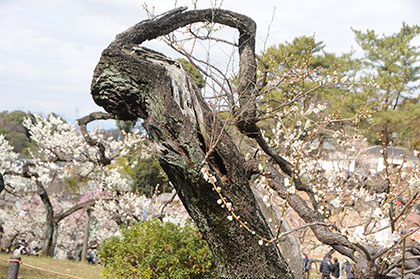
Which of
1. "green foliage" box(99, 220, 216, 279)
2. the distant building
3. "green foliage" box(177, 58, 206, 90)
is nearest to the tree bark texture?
"green foliage" box(177, 58, 206, 90)

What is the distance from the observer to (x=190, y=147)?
275 centimetres

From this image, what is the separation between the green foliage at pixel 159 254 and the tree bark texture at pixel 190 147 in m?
1.96

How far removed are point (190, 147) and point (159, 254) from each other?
8.53 feet

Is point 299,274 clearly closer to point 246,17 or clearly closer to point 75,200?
point 246,17

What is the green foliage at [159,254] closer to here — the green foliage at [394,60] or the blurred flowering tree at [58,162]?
the blurred flowering tree at [58,162]

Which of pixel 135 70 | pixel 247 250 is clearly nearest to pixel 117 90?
pixel 135 70

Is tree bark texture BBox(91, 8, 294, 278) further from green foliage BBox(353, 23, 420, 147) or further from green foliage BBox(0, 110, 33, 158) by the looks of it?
green foliage BBox(0, 110, 33, 158)

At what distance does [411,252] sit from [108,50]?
103 inches

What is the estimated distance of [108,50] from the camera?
10.1 ft

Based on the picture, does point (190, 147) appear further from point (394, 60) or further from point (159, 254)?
point (394, 60)

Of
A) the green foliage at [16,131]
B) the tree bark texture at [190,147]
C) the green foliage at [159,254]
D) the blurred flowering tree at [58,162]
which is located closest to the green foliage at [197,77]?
the tree bark texture at [190,147]

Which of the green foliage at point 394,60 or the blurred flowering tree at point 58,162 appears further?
the green foliage at point 394,60

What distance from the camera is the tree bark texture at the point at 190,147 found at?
2783mm

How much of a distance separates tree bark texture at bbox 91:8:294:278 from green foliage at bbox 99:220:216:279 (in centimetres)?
196
